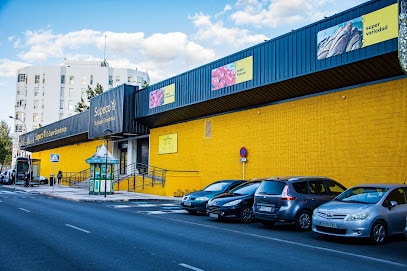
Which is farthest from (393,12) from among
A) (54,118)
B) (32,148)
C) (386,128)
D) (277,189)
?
(54,118)

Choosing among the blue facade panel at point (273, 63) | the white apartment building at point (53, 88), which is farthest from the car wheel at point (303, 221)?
the white apartment building at point (53, 88)

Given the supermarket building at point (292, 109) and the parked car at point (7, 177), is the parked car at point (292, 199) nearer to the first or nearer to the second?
the supermarket building at point (292, 109)

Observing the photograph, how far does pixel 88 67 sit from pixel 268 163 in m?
83.4

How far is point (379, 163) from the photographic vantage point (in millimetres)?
16797

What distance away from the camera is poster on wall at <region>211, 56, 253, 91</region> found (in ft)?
71.7

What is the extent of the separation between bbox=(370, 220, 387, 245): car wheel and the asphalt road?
0.70 feet

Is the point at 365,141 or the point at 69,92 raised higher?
the point at 69,92

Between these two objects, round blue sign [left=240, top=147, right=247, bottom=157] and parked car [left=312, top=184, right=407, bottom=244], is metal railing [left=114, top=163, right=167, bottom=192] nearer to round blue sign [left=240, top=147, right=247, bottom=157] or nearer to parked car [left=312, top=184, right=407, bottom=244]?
round blue sign [left=240, top=147, right=247, bottom=157]

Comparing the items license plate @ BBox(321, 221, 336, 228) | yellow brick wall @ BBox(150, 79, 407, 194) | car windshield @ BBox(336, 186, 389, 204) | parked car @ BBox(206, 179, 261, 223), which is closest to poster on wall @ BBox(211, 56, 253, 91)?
yellow brick wall @ BBox(150, 79, 407, 194)

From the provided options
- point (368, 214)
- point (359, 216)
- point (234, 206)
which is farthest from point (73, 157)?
point (368, 214)

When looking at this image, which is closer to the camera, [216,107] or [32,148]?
[216,107]

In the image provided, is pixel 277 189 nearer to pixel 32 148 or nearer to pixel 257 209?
pixel 257 209

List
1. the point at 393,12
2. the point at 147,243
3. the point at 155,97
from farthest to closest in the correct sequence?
the point at 155,97, the point at 393,12, the point at 147,243

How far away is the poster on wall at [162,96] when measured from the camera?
28403 mm
